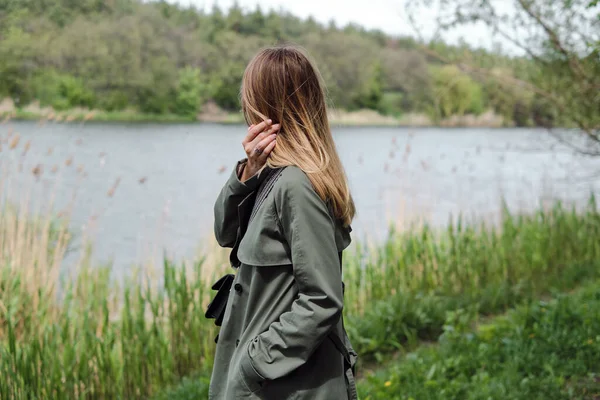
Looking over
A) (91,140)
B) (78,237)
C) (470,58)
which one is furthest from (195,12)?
(470,58)

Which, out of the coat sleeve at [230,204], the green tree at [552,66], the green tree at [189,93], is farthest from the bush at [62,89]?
the coat sleeve at [230,204]

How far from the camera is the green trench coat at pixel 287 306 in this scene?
1.58 m

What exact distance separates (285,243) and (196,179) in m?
17.6

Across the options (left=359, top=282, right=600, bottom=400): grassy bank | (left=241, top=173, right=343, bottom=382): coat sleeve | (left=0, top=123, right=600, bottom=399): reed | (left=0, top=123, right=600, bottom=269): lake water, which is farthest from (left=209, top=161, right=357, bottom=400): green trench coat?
(left=0, top=123, right=600, bottom=399): reed

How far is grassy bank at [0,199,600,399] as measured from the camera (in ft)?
11.9

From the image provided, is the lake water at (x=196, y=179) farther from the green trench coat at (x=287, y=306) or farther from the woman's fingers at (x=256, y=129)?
the green trench coat at (x=287, y=306)

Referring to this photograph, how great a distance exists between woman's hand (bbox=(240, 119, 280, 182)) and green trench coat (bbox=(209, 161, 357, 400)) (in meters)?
0.04

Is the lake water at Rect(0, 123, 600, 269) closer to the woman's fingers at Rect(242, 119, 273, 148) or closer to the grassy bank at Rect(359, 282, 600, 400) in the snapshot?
the woman's fingers at Rect(242, 119, 273, 148)

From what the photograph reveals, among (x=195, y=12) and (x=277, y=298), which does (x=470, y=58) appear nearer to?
(x=277, y=298)

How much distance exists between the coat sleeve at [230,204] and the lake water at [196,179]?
492 millimetres

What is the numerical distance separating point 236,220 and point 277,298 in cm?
33

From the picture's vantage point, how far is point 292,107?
1774mm

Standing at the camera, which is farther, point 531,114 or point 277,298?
point 531,114

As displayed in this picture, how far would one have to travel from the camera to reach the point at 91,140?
28094 mm
